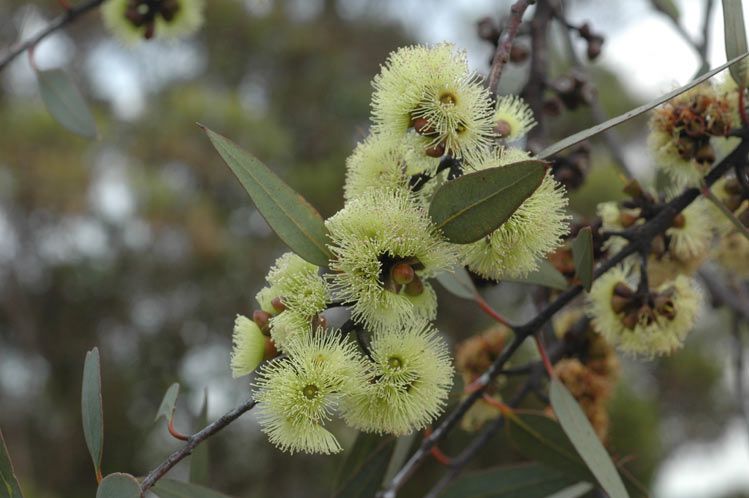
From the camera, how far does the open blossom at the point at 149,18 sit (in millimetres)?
1019

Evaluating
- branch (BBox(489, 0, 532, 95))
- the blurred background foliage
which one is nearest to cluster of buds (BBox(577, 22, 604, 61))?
branch (BBox(489, 0, 532, 95))

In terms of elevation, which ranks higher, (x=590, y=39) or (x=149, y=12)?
(x=590, y=39)

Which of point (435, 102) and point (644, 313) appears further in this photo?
point (644, 313)

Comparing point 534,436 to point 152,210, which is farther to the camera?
point 152,210

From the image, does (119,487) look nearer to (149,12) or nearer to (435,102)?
(435,102)

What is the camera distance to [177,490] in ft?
1.99

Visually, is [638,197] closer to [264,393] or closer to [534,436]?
[534,436]

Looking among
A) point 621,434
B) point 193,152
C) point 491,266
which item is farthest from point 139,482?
point 193,152

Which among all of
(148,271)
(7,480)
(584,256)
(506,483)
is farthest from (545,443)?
(148,271)

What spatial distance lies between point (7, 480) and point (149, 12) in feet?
2.12

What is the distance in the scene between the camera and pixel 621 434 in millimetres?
3143

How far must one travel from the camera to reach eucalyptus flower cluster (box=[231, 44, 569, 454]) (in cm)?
52

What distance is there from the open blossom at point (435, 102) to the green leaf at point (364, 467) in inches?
16.7

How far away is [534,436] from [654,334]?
0.59ft
